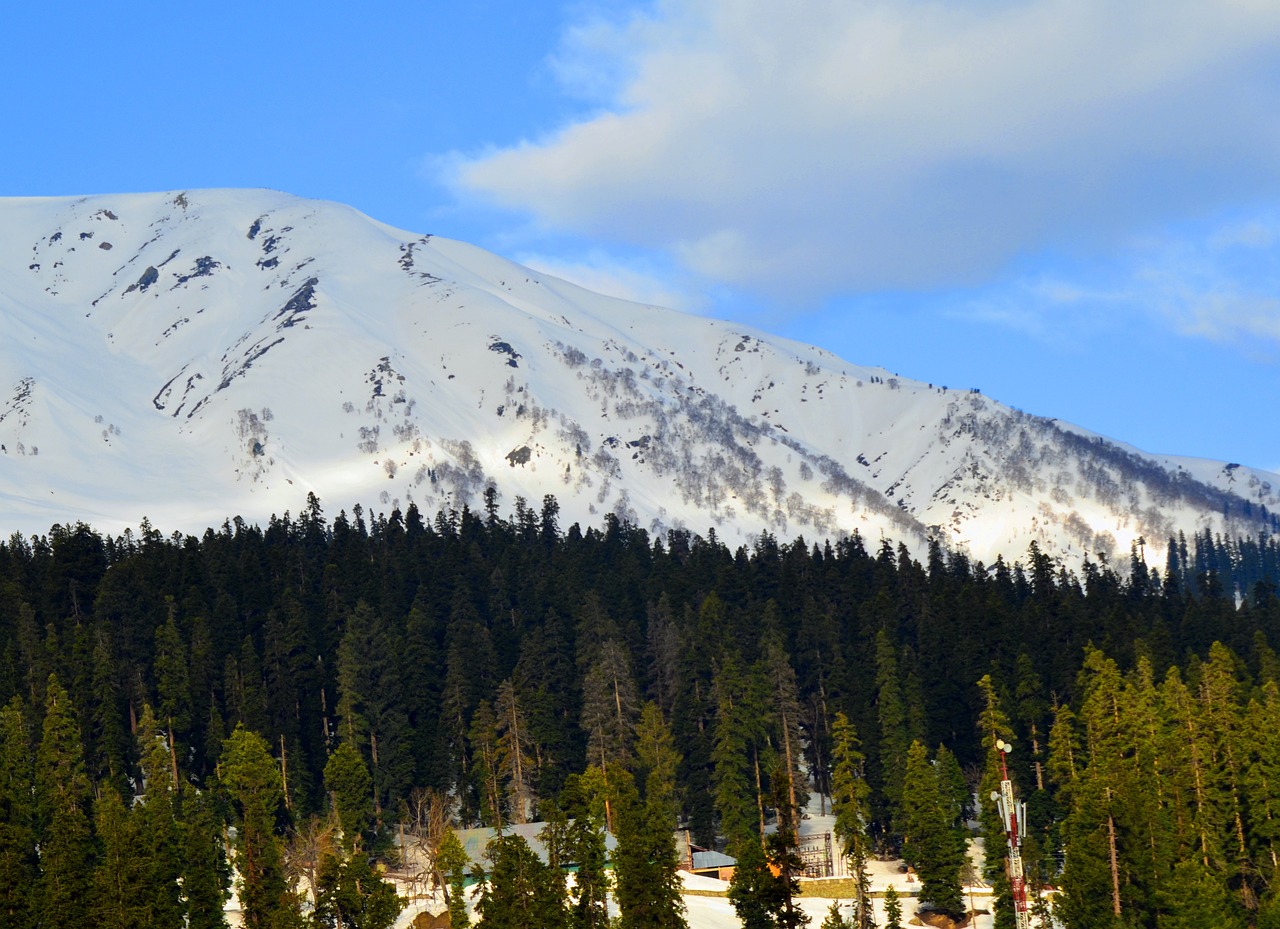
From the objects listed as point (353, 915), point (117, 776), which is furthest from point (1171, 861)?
point (117, 776)

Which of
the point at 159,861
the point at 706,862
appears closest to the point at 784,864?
the point at 159,861

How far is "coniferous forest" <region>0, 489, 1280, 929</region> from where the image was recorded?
8831 cm

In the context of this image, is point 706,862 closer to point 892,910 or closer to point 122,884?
point 892,910

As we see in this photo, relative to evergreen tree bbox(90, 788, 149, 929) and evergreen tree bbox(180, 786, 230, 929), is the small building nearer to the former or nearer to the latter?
evergreen tree bbox(180, 786, 230, 929)

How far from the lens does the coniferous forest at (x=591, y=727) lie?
8831 centimetres

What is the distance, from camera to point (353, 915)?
279ft

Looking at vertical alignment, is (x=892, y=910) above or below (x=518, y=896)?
below

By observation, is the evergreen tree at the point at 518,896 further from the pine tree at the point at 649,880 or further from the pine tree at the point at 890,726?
the pine tree at the point at 890,726

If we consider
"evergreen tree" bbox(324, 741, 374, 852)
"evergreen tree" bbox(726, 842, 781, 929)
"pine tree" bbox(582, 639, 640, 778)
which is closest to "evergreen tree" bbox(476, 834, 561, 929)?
"evergreen tree" bbox(726, 842, 781, 929)

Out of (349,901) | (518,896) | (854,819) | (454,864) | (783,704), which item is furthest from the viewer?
(783,704)

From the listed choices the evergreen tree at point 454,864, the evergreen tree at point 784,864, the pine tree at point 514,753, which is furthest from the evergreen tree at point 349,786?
the evergreen tree at point 784,864

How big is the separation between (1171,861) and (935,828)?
1597cm

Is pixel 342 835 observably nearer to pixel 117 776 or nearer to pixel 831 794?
pixel 117 776

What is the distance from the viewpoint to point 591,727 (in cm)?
13150
